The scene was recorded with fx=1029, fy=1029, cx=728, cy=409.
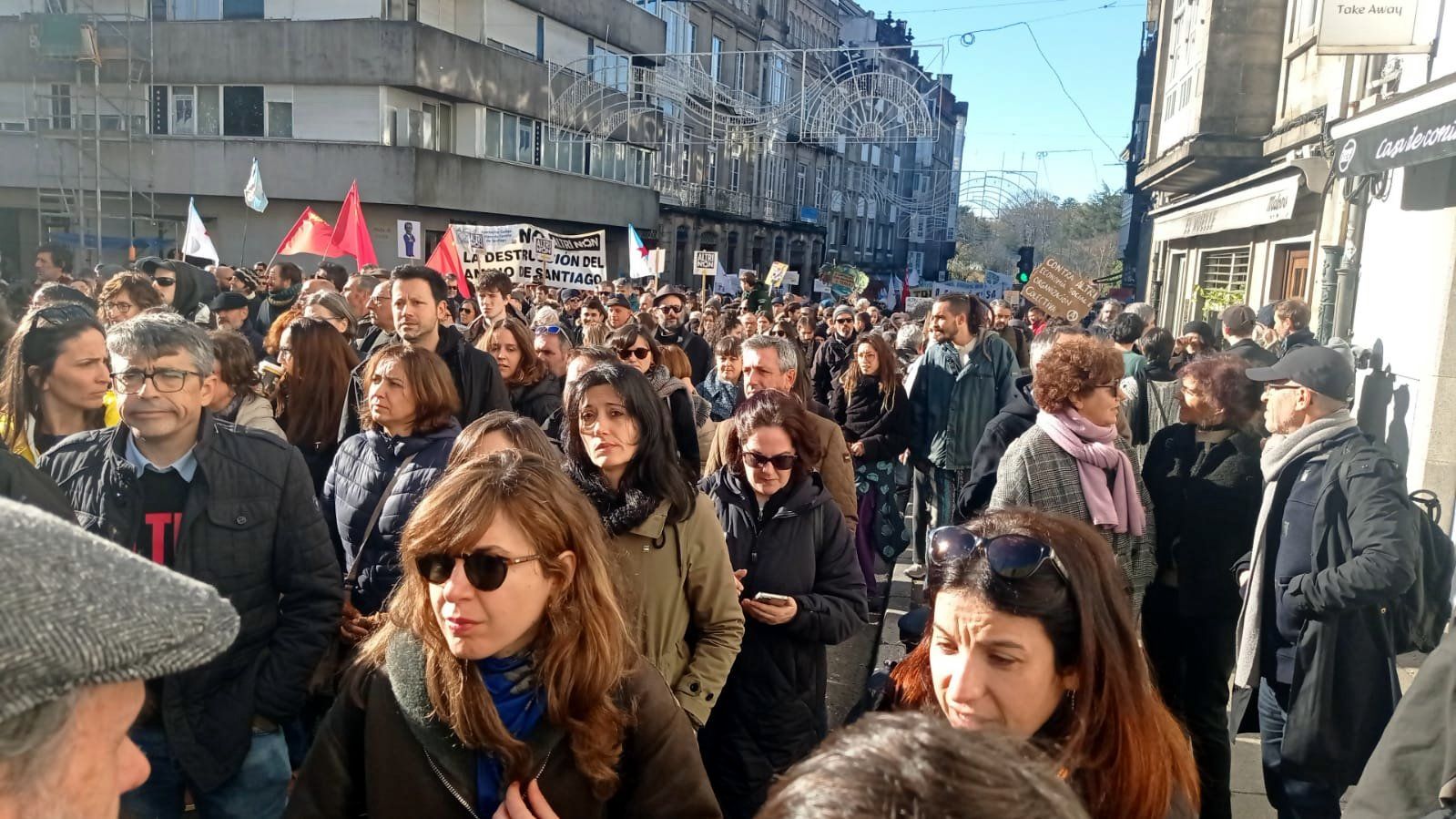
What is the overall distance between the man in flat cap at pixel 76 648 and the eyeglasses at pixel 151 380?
2.32m

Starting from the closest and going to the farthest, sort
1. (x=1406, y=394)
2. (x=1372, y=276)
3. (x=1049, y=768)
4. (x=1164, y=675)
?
(x=1049, y=768) → (x=1164, y=675) → (x=1406, y=394) → (x=1372, y=276)

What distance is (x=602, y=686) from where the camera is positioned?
2.13 metres

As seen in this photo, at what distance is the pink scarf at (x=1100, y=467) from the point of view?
4020mm

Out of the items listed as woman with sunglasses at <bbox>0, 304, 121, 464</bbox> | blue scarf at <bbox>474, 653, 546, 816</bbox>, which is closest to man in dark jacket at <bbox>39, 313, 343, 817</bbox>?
woman with sunglasses at <bbox>0, 304, 121, 464</bbox>

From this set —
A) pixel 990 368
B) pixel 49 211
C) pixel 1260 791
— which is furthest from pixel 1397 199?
pixel 49 211

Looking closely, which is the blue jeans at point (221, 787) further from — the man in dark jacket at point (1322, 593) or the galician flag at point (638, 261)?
the galician flag at point (638, 261)

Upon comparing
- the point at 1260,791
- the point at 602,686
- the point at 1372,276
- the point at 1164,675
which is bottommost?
the point at 1260,791

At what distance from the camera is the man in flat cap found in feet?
2.83

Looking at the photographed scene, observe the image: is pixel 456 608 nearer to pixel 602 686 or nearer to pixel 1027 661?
pixel 602 686

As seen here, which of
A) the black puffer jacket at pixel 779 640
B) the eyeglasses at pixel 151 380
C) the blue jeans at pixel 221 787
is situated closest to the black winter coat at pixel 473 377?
the black puffer jacket at pixel 779 640

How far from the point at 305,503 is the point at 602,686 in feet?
4.98

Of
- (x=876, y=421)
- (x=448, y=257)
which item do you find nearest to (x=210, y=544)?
(x=876, y=421)

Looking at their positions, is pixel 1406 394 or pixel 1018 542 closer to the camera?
pixel 1018 542

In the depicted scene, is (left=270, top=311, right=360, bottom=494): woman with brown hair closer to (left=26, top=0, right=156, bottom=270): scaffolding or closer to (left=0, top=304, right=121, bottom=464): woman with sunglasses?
(left=0, top=304, right=121, bottom=464): woman with sunglasses
